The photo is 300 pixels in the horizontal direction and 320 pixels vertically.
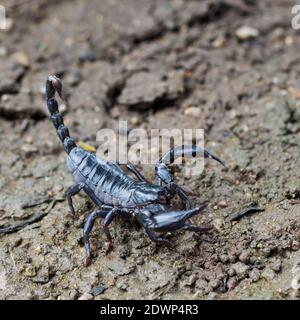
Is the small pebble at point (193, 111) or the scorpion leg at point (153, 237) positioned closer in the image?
the scorpion leg at point (153, 237)

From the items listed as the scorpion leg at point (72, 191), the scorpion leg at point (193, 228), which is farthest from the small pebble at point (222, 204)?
the scorpion leg at point (72, 191)

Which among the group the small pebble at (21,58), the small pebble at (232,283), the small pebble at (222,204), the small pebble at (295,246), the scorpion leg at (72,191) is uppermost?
the small pebble at (21,58)

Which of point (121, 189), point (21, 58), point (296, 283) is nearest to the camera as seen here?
point (296, 283)

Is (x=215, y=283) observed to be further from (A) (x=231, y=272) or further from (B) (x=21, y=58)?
(B) (x=21, y=58)

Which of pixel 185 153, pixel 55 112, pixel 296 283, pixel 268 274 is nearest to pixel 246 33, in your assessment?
pixel 185 153

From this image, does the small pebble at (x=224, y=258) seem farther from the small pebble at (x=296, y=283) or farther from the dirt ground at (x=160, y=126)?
the small pebble at (x=296, y=283)
